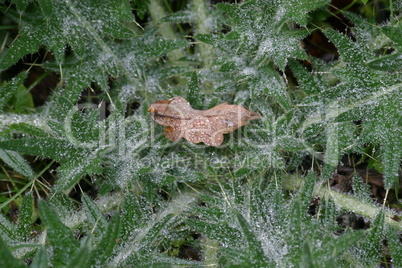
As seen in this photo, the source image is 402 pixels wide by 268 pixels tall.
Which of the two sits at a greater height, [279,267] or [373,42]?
[373,42]

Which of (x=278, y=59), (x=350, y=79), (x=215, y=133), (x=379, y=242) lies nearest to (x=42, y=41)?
(x=215, y=133)

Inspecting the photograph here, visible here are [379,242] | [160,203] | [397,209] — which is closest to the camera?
[379,242]

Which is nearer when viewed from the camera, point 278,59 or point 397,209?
point 278,59

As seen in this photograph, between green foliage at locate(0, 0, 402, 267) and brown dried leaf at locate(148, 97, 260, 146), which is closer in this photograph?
green foliage at locate(0, 0, 402, 267)

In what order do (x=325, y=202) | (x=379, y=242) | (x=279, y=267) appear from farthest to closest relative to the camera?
(x=325, y=202)
(x=379, y=242)
(x=279, y=267)

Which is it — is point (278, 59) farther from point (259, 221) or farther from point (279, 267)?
point (279, 267)

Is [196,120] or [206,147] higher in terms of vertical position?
[196,120]
